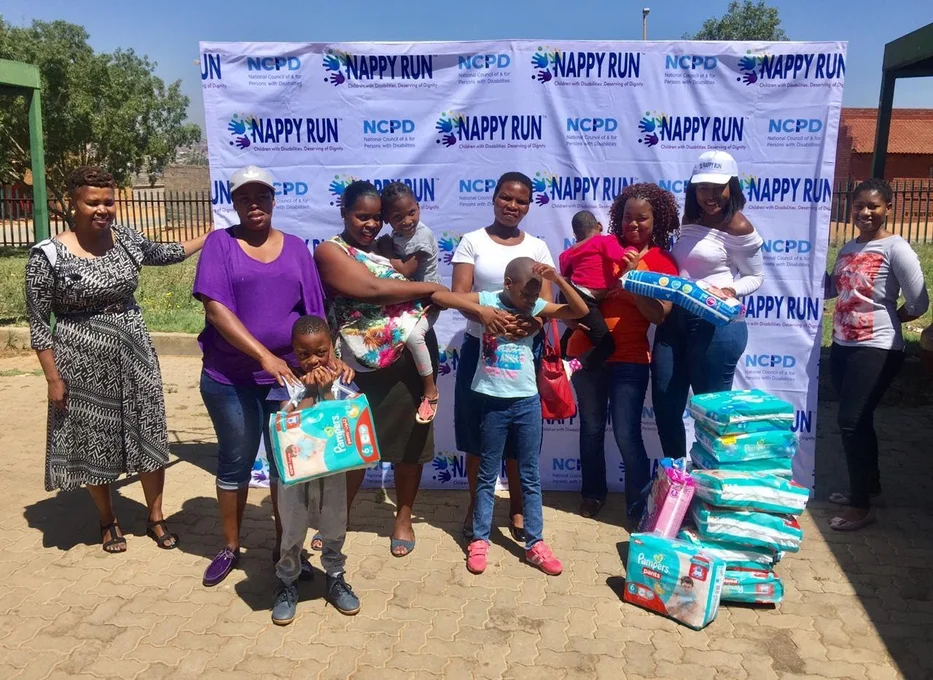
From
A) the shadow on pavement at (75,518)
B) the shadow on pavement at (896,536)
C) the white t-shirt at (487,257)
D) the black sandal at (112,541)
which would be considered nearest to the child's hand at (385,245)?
the white t-shirt at (487,257)

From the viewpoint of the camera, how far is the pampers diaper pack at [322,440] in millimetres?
2801

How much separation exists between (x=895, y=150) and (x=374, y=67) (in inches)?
1284

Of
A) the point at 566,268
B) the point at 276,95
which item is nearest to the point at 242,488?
the point at 566,268

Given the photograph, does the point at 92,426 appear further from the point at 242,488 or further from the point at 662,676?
the point at 662,676

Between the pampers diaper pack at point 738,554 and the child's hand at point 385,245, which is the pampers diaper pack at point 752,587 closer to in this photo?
the pampers diaper pack at point 738,554

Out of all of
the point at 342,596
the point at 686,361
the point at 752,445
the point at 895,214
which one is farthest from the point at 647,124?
the point at 895,214

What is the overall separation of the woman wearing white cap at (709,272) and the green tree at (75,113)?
60.8 feet

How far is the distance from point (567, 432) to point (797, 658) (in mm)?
1992

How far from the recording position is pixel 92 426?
369 centimetres

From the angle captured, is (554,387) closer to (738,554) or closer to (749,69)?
(738,554)

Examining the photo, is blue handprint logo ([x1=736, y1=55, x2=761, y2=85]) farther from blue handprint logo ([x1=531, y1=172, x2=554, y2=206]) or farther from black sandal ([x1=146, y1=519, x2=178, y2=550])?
black sandal ([x1=146, y1=519, x2=178, y2=550])

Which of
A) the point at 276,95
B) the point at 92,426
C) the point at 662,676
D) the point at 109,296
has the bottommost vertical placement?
the point at 662,676

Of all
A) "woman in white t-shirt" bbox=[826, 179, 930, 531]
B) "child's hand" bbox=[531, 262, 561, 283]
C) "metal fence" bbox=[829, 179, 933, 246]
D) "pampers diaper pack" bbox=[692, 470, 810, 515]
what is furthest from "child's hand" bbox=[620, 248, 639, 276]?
"metal fence" bbox=[829, 179, 933, 246]

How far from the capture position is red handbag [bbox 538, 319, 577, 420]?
140 inches
